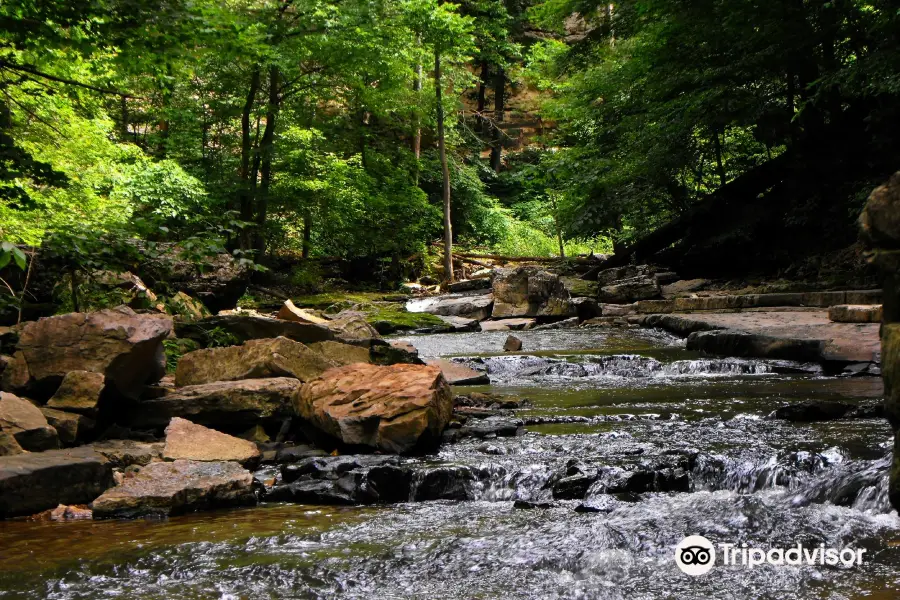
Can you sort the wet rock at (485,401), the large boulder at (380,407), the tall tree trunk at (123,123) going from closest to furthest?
the large boulder at (380,407), the wet rock at (485,401), the tall tree trunk at (123,123)

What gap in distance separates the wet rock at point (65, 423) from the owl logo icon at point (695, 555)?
4.35 metres

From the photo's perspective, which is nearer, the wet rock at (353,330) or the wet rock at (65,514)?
the wet rock at (65,514)

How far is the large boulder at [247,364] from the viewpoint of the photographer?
6.59 meters

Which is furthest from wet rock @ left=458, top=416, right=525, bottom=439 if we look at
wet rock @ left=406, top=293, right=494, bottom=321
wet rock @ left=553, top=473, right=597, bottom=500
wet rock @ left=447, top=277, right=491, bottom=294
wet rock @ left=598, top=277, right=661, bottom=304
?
wet rock @ left=447, top=277, right=491, bottom=294

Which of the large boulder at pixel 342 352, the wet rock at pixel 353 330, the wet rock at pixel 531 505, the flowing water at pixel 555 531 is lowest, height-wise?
the wet rock at pixel 531 505

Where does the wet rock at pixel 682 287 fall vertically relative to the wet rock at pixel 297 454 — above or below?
above

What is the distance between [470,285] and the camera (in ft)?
69.6

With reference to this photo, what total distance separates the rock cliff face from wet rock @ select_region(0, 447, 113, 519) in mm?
4393

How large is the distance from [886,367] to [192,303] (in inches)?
390

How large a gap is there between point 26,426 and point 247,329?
12.7ft

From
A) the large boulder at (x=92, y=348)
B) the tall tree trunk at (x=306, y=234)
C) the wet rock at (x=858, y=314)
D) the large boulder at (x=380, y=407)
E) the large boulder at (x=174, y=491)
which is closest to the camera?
the large boulder at (x=174, y=491)

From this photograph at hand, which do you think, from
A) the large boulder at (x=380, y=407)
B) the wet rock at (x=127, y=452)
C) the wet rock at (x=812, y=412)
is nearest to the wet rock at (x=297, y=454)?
the large boulder at (x=380, y=407)

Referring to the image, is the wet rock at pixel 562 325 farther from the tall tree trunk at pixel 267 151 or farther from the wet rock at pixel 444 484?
the wet rock at pixel 444 484

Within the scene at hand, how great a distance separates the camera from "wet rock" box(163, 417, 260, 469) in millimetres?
4992
